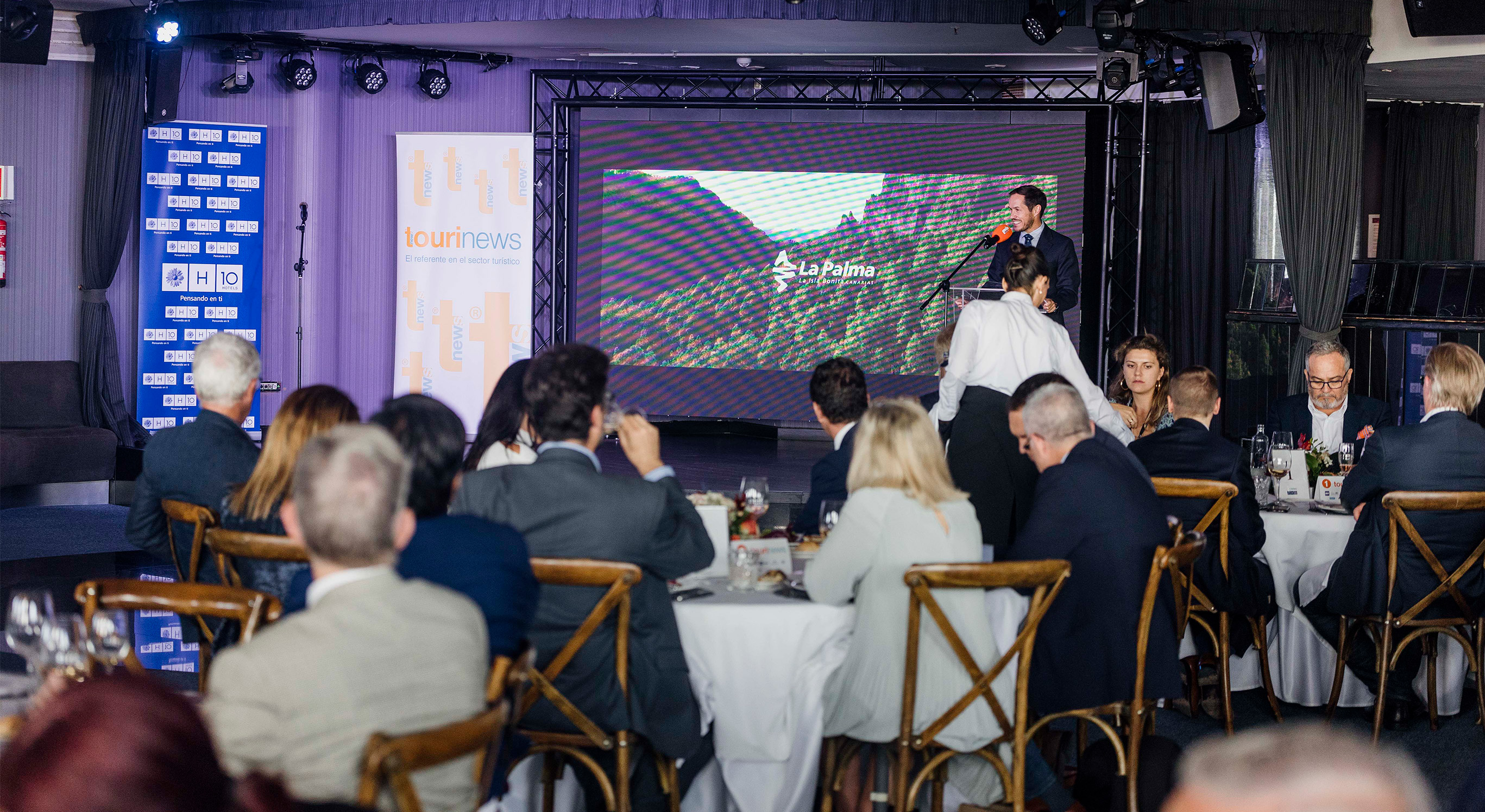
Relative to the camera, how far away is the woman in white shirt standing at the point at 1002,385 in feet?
16.0

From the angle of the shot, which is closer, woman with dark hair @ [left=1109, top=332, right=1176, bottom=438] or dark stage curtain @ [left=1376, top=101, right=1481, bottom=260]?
woman with dark hair @ [left=1109, top=332, right=1176, bottom=438]

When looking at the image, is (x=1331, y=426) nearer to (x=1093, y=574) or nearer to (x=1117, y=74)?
(x=1093, y=574)

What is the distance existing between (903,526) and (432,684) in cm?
153

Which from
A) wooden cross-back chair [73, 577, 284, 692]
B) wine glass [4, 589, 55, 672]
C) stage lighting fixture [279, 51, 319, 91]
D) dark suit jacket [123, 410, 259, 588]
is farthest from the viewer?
stage lighting fixture [279, 51, 319, 91]

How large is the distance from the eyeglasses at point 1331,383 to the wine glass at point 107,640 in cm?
484

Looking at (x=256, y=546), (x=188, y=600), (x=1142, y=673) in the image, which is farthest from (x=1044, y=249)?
(x=188, y=600)

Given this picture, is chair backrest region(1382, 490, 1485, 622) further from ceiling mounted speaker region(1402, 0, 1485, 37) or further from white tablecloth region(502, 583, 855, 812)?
ceiling mounted speaker region(1402, 0, 1485, 37)

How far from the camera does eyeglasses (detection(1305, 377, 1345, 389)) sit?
5.56 m

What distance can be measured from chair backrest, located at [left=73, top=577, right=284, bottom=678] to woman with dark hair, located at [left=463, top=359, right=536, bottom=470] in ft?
4.51

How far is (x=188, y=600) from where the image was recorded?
2578mm

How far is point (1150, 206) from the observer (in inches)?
430

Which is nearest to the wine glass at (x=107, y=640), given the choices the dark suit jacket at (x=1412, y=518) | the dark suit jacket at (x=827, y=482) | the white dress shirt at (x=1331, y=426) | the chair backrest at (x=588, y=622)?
the chair backrest at (x=588, y=622)

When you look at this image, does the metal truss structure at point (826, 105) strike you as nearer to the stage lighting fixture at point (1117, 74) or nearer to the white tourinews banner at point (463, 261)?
the white tourinews banner at point (463, 261)

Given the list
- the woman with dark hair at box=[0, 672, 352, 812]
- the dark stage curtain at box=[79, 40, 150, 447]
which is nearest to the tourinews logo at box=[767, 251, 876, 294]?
the dark stage curtain at box=[79, 40, 150, 447]
